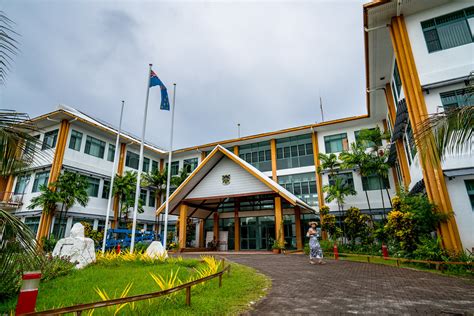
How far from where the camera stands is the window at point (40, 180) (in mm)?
22016

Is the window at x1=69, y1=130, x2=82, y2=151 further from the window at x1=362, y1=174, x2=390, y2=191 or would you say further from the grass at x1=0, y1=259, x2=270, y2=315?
the window at x1=362, y1=174, x2=390, y2=191

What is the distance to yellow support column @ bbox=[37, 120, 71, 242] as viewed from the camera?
19828mm

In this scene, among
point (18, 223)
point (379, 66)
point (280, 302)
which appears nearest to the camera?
point (18, 223)

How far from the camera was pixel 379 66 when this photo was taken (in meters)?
16.2

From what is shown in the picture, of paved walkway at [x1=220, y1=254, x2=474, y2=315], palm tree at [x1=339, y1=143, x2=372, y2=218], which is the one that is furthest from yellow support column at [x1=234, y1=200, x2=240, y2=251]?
paved walkway at [x1=220, y1=254, x2=474, y2=315]

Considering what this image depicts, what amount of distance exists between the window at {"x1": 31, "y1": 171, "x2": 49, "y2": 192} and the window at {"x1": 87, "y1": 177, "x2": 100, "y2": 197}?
3.11 meters

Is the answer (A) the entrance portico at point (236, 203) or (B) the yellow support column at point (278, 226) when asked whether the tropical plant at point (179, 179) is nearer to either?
(A) the entrance portico at point (236, 203)

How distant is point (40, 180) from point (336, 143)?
84.2 feet

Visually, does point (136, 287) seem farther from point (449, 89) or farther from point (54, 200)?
point (54, 200)

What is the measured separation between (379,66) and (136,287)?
17.0m

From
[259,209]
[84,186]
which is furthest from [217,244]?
[84,186]

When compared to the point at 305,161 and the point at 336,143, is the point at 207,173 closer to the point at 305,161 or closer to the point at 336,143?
the point at 305,161

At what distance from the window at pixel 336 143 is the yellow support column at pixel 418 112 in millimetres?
12216

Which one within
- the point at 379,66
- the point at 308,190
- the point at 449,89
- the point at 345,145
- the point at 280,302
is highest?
the point at 379,66
